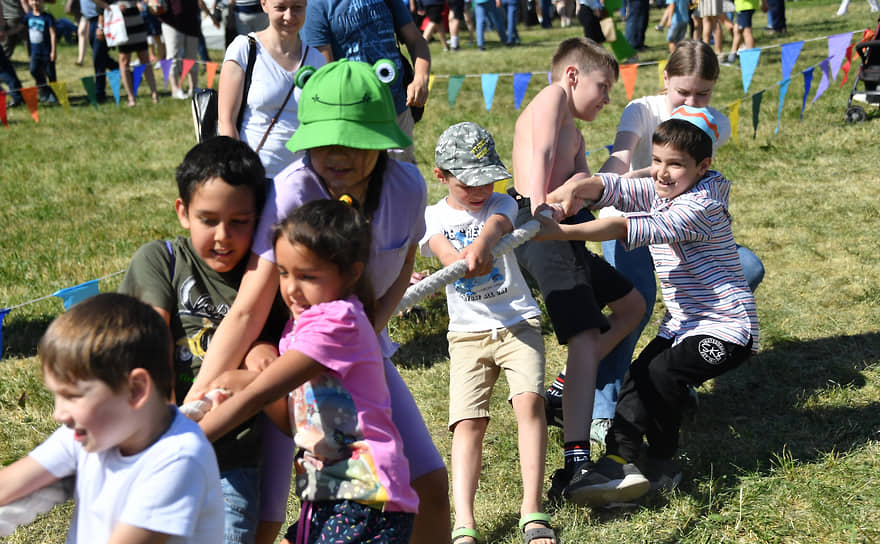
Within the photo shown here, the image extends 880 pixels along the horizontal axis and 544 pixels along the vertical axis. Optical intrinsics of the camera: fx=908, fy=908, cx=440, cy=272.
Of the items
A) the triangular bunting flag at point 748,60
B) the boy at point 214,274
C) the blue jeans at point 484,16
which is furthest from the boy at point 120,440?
the blue jeans at point 484,16

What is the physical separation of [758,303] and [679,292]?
7.14 feet

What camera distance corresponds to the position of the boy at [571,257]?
3.80m

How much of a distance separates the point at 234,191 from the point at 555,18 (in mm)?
23614

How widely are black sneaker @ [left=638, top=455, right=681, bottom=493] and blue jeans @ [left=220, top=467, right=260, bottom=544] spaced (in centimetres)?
182

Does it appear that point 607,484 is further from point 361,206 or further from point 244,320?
point 244,320

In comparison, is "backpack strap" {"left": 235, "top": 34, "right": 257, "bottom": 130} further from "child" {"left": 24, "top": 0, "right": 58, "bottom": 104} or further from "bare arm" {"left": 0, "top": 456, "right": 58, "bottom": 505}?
"child" {"left": 24, "top": 0, "right": 58, "bottom": 104}

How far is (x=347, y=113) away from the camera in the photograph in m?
2.58

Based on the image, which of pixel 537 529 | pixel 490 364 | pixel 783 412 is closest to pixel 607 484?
pixel 537 529

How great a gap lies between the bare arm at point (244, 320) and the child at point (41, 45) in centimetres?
1369

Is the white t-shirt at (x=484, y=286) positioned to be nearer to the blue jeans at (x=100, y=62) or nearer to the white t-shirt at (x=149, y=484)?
the white t-shirt at (x=149, y=484)

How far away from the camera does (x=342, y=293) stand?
2318 millimetres

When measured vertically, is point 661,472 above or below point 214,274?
below

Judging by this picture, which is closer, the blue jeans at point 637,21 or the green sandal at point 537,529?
the green sandal at point 537,529

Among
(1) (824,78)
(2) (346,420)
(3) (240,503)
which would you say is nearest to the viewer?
(2) (346,420)
